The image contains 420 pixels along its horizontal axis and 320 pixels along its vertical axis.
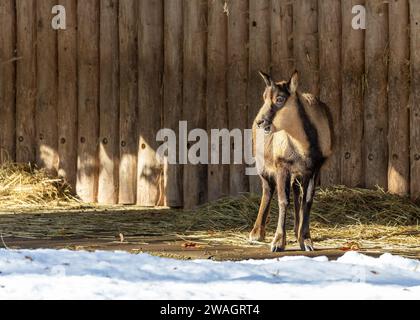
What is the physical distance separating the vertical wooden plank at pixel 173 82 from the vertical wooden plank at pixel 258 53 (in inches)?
33.8

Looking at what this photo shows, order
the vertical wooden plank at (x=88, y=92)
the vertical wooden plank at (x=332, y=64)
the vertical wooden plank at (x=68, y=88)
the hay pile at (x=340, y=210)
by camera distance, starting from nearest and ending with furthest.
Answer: the hay pile at (x=340, y=210), the vertical wooden plank at (x=332, y=64), the vertical wooden plank at (x=88, y=92), the vertical wooden plank at (x=68, y=88)

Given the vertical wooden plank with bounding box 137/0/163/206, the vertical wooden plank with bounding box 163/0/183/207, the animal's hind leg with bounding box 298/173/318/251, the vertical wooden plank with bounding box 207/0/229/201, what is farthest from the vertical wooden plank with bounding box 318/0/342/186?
the animal's hind leg with bounding box 298/173/318/251

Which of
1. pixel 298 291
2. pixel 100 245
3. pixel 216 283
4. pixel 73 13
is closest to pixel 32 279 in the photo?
pixel 216 283

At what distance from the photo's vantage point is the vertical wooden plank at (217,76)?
39.8ft

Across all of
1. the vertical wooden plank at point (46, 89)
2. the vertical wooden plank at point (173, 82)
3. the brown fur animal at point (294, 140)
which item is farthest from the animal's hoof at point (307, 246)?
the vertical wooden plank at point (46, 89)

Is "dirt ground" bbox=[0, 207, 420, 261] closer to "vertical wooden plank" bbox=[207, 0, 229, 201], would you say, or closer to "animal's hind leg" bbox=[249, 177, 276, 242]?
"animal's hind leg" bbox=[249, 177, 276, 242]

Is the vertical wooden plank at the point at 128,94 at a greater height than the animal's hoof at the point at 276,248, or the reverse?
the vertical wooden plank at the point at 128,94

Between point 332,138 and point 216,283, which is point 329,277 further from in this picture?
point 332,138

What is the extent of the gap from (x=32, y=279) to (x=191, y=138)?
18.9 feet

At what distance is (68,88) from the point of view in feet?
42.8

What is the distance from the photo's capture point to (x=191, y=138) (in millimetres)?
12266

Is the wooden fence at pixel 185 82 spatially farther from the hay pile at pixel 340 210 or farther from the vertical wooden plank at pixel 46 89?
the hay pile at pixel 340 210

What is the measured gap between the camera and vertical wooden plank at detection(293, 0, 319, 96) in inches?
464

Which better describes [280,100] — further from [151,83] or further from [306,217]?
[151,83]
